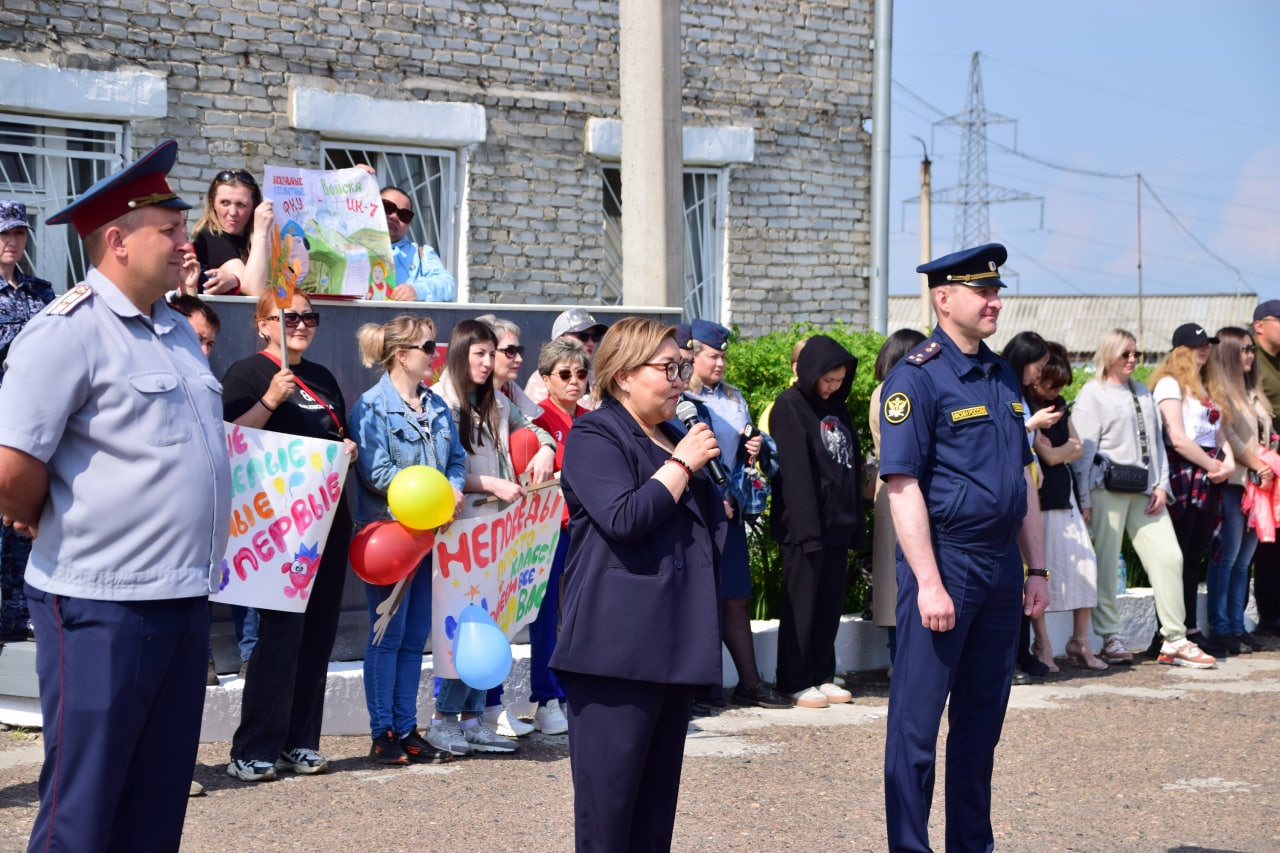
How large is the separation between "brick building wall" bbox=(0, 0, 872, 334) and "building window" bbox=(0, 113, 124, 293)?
0.24 m

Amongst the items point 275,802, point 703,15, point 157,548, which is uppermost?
point 703,15

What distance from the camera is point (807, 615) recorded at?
7.85 m

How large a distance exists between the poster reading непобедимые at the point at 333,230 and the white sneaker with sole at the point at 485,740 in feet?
7.88

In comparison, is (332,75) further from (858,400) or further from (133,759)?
(133,759)

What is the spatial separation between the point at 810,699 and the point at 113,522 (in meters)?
5.06

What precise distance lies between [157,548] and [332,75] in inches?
370

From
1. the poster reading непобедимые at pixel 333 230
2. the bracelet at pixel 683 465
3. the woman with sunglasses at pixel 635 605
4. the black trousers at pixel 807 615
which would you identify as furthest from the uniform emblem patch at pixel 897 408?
the poster reading непобедимые at pixel 333 230

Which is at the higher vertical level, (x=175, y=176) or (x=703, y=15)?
(x=703, y=15)

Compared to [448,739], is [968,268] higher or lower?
higher

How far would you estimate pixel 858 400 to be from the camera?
361 inches

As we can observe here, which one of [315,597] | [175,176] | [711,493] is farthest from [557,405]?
[175,176]

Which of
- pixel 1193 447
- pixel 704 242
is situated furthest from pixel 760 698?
pixel 704 242

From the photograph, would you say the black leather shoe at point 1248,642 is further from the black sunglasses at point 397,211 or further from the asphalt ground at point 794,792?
the black sunglasses at point 397,211

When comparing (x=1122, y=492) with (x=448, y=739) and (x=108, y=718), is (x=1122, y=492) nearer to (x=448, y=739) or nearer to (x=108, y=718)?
(x=448, y=739)
